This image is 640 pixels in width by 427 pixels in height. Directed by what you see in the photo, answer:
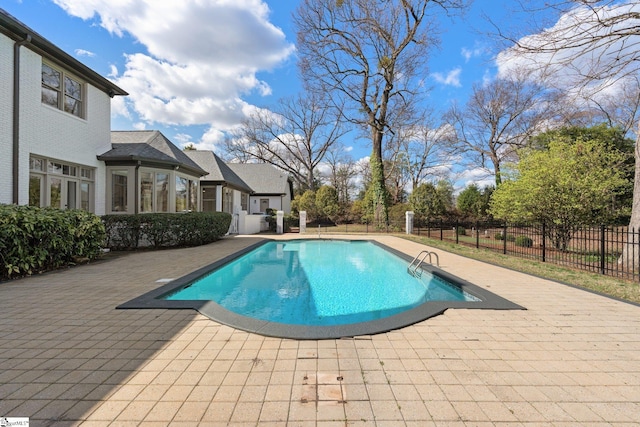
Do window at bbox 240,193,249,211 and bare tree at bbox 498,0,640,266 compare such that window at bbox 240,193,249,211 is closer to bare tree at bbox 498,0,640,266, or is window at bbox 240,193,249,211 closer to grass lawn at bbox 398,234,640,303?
grass lawn at bbox 398,234,640,303

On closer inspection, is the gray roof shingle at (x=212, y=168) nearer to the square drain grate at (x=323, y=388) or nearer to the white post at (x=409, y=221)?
the white post at (x=409, y=221)

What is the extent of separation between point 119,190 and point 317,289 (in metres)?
8.99

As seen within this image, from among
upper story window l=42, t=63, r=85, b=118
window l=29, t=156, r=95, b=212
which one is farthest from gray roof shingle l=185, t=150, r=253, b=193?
upper story window l=42, t=63, r=85, b=118

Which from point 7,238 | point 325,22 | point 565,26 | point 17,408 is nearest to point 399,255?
point 565,26

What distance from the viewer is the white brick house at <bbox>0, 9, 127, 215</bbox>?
23.4ft

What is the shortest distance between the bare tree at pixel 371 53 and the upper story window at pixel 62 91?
13.3m

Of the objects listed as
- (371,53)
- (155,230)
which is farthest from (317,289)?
(371,53)

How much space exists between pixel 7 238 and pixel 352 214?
23.1 m

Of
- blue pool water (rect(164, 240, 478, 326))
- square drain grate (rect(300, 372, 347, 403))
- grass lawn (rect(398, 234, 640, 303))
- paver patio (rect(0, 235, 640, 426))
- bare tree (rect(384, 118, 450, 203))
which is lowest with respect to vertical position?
blue pool water (rect(164, 240, 478, 326))

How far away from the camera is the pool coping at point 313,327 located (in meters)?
3.12

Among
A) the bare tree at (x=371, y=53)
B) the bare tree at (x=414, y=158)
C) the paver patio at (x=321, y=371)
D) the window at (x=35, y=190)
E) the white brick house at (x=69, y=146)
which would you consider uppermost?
the bare tree at (x=371, y=53)

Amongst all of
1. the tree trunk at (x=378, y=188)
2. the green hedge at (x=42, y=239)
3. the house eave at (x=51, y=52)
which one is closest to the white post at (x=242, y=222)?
the house eave at (x=51, y=52)

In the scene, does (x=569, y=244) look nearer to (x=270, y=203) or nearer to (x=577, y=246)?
(x=577, y=246)

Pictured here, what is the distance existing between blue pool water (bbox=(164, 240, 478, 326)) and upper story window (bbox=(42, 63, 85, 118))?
712 cm
